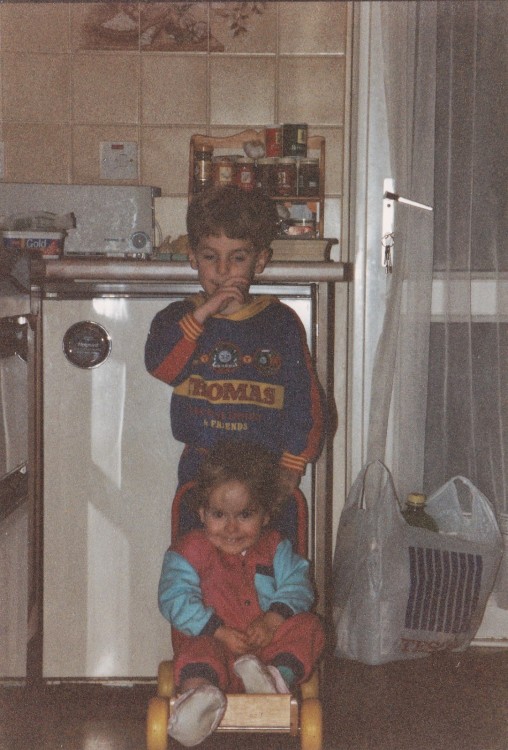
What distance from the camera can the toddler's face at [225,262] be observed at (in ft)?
5.12

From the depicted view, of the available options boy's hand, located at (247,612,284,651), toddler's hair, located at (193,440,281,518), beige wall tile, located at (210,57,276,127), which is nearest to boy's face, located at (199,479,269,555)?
toddler's hair, located at (193,440,281,518)

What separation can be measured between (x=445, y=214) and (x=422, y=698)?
1.01 metres

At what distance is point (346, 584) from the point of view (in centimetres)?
178

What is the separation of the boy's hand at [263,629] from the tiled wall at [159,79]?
43.5 inches

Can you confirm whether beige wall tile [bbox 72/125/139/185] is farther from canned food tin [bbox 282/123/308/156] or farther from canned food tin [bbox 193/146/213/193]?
canned food tin [bbox 282/123/308/156]

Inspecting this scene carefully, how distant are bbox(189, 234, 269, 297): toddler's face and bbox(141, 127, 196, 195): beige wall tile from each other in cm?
67

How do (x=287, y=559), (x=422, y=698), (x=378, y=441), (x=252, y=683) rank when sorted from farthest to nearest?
(x=378, y=441), (x=422, y=698), (x=287, y=559), (x=252, y=683)

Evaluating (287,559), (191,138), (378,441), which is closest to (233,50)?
(191,138)

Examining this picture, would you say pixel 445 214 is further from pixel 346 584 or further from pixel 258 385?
pixel 346 584

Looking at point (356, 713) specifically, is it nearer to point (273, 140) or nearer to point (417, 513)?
point (417, 513)

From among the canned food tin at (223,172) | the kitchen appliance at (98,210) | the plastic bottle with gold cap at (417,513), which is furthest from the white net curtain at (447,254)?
the kitchen appliance at (98,210)

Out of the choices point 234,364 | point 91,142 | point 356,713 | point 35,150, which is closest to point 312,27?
point 91,142

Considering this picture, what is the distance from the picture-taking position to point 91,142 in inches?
86.6

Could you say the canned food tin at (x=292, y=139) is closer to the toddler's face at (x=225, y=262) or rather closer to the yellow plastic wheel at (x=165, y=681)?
the toddler's face at (x=225, y=262)
